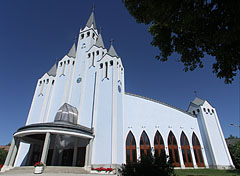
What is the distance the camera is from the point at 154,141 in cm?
2178

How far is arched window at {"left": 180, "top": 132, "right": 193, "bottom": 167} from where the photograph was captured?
71.7ft

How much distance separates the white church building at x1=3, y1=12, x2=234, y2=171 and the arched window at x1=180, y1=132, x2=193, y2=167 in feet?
0.46

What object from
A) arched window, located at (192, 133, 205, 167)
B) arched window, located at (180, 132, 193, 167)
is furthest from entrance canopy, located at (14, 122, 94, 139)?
arched window, located at (192, 133, 205, 167)

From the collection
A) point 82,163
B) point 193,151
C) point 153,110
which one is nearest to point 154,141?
point 153,110

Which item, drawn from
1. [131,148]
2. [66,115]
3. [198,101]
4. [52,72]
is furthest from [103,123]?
[198,101]

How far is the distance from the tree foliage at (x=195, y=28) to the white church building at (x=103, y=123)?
12052 millimetres

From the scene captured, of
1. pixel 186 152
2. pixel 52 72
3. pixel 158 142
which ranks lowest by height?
pixel 186 152

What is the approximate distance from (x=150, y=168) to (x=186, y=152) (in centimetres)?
2047

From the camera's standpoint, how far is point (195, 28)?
654 cm

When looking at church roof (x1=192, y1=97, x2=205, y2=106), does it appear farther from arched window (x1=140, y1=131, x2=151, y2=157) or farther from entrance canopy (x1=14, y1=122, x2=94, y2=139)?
entrance canopy (x1=14, y1=122, x2=94, y2=139)

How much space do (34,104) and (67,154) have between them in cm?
1135

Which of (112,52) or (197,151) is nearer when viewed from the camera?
(197,151)

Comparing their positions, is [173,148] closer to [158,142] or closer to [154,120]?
[158,142]

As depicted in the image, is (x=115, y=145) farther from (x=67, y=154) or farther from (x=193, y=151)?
(x=193, y=151)
